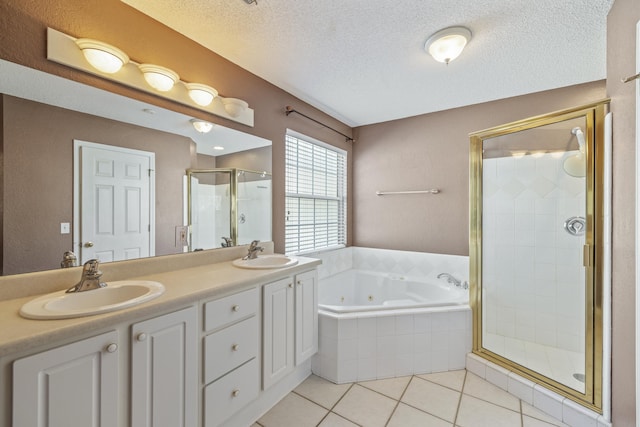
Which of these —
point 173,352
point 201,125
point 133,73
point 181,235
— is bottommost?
point 173,352

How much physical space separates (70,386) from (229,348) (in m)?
0.64

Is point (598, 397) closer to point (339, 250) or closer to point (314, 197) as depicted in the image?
point (339, 250)

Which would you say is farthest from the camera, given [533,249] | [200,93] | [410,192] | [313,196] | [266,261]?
[410,192]

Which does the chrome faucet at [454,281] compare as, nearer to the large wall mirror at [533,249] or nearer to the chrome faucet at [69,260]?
the large wall mirror at [533,249]

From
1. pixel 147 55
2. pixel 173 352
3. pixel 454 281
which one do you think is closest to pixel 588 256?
pixel 454 281

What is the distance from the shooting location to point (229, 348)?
1392 millimetres

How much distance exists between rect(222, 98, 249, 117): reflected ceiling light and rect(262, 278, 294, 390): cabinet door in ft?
4.21

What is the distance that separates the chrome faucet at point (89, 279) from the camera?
1.21 metres

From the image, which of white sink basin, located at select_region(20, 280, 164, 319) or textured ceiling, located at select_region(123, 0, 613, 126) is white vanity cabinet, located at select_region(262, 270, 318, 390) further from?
textured ceiling, located at select_region(123, 0, 613, 126)

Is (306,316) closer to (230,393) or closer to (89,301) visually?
(230,393)

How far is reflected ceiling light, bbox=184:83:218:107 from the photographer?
1776 mm

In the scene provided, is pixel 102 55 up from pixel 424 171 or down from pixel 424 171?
up

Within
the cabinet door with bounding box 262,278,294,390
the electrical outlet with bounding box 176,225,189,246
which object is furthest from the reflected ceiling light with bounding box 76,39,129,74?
the cabinet door with bounding box 262,278,294,390

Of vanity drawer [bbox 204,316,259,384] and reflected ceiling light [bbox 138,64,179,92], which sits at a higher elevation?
reflected ceiling light [bbox 138,64,179,92]
